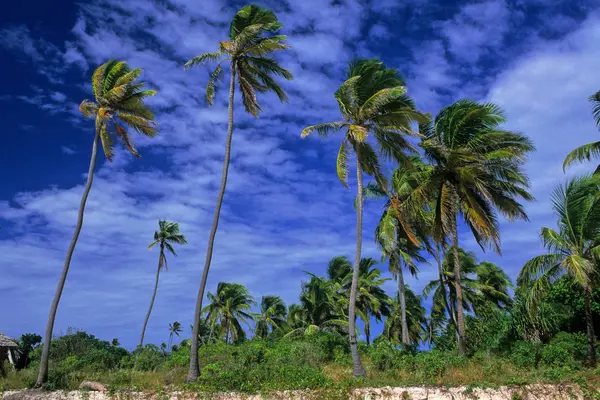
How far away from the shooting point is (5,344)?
31094mm

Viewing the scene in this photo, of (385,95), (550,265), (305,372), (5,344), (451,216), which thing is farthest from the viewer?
(5,344)

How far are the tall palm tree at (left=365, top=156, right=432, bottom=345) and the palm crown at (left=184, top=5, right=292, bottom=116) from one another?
7908 mm

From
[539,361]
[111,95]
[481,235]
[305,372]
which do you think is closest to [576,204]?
[481,235]

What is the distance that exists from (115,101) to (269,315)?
34018 millimetres

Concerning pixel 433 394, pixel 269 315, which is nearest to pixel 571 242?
pixel 433 394

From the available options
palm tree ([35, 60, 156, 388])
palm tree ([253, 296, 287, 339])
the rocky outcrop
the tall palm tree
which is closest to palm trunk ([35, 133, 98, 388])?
palm tree ([35, 60, 156, 388])

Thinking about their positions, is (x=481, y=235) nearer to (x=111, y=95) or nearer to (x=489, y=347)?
(x=489, y=347)

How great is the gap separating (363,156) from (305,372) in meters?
9.97

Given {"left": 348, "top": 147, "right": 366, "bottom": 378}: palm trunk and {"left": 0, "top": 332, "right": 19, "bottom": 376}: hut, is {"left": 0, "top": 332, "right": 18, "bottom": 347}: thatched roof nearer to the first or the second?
{"left": 0, "top": 332, "right": 19, "bottom": 376}: hut

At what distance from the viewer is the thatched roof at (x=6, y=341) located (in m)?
31.1

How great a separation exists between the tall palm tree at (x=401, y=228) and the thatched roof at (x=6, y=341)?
2600 cm

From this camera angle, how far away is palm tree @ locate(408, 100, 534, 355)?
19.9 meters

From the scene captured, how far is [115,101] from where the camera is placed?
2170 cm

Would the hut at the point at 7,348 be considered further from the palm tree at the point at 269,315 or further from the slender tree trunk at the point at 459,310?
the slender tree trunk at the point at 459,310
